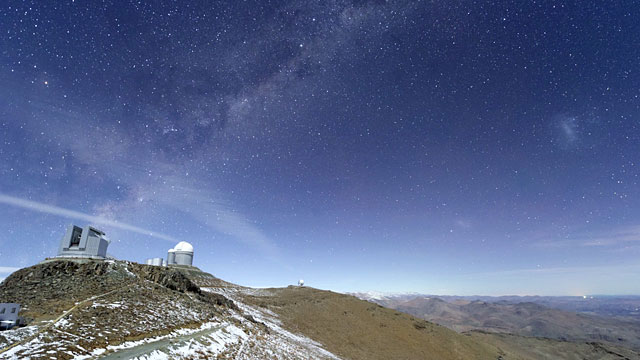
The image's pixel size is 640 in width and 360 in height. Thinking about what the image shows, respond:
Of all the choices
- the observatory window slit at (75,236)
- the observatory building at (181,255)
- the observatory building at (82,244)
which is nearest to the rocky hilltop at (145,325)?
the observatory building at (82,244)

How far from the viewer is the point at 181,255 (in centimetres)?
5822

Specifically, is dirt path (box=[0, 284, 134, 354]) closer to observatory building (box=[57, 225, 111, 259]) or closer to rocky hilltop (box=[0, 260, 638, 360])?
rocky hilltop (box=[0, 260, 638, 360])

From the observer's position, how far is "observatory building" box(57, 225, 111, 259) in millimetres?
26172

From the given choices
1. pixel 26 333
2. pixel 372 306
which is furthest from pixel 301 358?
pixel 372 306

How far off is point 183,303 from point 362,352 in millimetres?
25361

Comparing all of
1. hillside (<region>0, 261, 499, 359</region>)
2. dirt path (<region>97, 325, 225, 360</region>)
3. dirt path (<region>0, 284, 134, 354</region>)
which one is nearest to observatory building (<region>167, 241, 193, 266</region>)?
hillside (<region>0, 261, 499, 359</region>)

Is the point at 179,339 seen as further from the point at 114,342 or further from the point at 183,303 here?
the point at 183,303

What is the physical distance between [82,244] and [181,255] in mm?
34175

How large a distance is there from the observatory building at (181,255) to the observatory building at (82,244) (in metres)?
32.0

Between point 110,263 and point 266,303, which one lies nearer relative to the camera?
point 110,263

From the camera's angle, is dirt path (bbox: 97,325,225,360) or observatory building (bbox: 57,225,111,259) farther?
observatory building (bbox: 57,225,111,259)

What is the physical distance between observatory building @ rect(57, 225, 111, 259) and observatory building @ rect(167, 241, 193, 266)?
1260 inches

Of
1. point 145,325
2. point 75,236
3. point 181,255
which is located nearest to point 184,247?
point 181,255

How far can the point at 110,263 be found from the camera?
2456 centimetres
